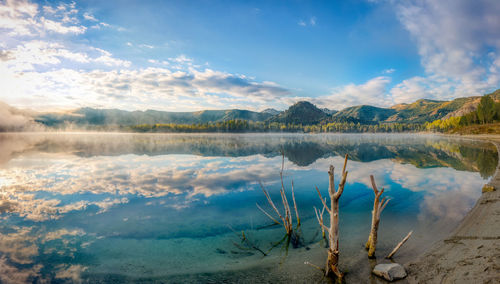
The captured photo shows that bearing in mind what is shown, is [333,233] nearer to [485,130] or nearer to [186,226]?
[186,226]

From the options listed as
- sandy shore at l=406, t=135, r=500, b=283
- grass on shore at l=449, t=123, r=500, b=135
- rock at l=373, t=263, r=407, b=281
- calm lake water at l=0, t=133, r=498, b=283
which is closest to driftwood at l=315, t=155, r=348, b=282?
calm lake water at l=0, t=133, r=498, b=283

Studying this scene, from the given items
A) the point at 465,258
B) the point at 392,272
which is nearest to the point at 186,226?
the point at 392,272

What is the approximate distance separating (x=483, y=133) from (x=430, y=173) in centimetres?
13335

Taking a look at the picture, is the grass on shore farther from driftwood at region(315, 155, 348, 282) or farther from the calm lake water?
driftwood at region(315, 155, 348, 282)

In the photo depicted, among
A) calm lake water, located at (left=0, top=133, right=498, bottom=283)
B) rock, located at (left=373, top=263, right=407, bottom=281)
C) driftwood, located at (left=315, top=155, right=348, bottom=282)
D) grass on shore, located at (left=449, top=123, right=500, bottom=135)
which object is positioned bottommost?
calm lake water, located at (left=0, top=133, right=498, bottom=283)

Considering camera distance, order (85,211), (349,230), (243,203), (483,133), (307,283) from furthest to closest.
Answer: (483,133), (243,203), (85,211), (349,230), (307,283)

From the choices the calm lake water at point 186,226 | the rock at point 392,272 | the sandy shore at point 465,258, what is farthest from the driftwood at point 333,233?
the sandy shore at point 465,258

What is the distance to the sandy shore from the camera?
334 inches

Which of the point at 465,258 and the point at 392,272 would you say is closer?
the point at 392,272

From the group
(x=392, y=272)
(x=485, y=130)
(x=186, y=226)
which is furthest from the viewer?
(x=485, y=130)

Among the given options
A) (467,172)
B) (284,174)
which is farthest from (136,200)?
(467,172)

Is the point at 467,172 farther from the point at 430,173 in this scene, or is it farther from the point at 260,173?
the point at 260,173

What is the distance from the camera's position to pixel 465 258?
9750mm

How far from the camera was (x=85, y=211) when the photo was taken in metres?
17.5
